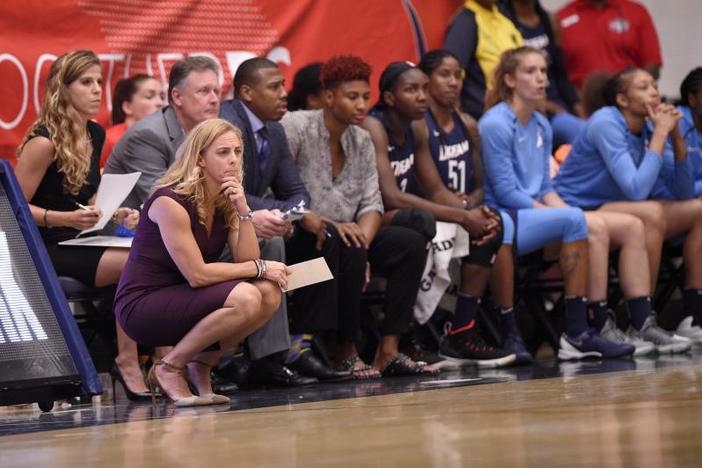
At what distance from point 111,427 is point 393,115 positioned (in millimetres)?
2935

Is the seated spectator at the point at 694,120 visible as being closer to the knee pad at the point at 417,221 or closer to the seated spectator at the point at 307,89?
the knee pad at the point at 417,221

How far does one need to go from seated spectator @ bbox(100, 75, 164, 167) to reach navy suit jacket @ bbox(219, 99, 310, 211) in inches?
22.5

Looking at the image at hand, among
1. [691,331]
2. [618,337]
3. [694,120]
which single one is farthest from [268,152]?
[694,120]

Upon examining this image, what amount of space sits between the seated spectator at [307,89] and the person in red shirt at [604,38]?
8.32ft

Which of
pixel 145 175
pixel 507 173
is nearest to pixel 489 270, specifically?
pixel 507 173

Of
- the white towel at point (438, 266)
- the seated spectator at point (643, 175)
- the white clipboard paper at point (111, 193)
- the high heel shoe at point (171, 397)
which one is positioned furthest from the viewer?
the seated spectator at point (643, 175)

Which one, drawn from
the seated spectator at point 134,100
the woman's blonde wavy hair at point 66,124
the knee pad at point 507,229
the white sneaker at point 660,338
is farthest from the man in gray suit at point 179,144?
the white sneaker at point 660,338

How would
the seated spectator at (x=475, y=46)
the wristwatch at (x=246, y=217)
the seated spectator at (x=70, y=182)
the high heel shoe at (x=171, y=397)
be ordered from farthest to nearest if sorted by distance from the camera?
the seated spectator at (x=475, y=46) < the seated spectator at (x=70, y=182) < the wristwatch at (x=246, y=217) < the high heel shoe at (x=171, y=397)

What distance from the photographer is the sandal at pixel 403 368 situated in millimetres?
5340

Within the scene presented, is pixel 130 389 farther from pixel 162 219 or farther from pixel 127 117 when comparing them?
pixel 127 117

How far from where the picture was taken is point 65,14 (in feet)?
19.1

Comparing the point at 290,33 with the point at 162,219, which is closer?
the point at 162,219

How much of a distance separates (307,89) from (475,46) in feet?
5.14

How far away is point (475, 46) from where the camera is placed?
7.35 meters
